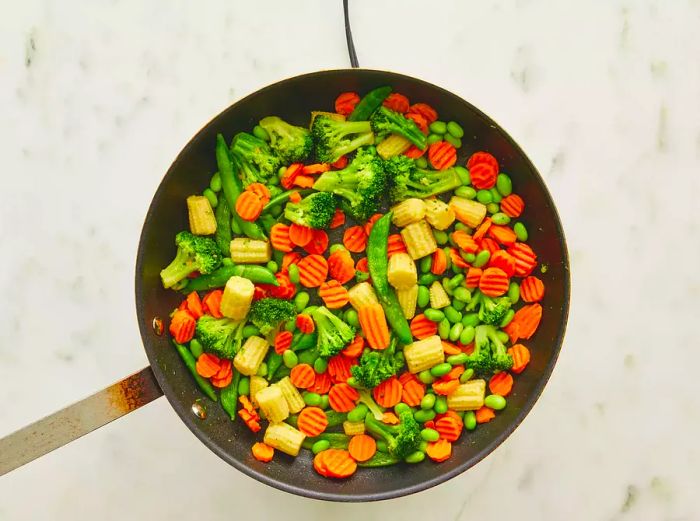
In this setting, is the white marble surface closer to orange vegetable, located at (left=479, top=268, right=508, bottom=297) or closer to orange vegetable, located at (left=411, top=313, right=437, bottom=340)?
orange vegetable, located at (left=479, top=268, right=508, bottom=297)

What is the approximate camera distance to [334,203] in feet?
9.82

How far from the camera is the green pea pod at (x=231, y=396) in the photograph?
308cm

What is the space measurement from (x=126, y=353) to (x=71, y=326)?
0.86 ft

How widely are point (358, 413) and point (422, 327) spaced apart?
1.42ft

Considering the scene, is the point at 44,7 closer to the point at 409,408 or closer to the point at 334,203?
the point at 334,203

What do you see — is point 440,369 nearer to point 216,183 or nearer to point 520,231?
point 520,231

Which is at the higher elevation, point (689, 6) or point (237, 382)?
point (689, 6)

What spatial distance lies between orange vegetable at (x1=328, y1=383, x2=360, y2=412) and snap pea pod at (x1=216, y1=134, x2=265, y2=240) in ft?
2.23

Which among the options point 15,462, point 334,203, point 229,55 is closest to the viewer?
point 15,462

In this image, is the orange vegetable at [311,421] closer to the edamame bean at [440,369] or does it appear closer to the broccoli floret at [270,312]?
the broccoli floret at [270,312]

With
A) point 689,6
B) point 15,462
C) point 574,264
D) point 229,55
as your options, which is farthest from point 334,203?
point 689,6

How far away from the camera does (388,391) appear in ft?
10.1

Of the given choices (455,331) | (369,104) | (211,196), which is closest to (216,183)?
(211,196)

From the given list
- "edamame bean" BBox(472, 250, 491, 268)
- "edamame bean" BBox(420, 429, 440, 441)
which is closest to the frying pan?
"edamame bean" BBox(420, 429, 440, 441)
